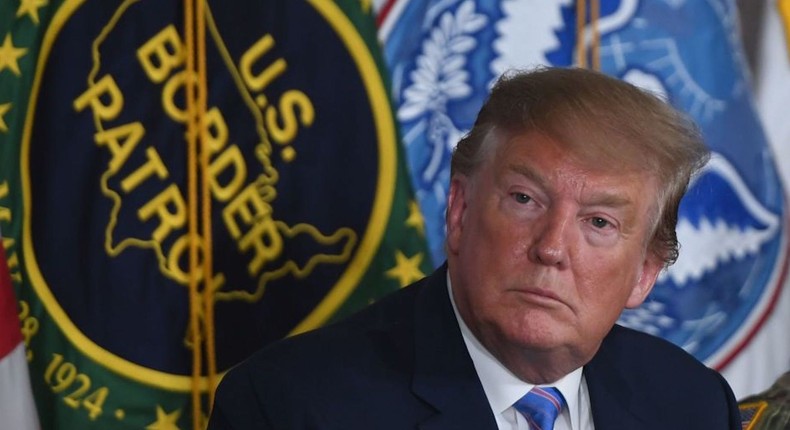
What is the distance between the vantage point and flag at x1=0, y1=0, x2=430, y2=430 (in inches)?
88.3

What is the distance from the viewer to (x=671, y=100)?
7.47 feet

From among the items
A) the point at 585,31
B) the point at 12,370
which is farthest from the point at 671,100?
the point at 12,370

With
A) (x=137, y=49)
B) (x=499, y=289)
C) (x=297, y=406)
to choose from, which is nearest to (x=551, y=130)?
(x=499, y=289)

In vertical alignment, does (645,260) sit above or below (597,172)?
below

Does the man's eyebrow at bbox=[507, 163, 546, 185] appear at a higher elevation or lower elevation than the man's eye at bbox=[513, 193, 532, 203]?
higher

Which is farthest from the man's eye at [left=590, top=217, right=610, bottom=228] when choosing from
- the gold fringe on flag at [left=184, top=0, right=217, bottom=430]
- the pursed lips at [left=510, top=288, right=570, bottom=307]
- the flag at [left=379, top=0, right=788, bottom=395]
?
the gold fringe on flag at [left=184, top=0, right=217, bottom=430]

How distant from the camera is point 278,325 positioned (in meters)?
2.31

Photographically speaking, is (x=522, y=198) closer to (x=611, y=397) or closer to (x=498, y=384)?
(x=498, y=384)

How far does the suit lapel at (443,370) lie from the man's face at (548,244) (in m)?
0.06

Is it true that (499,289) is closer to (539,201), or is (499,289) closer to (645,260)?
(539,201)

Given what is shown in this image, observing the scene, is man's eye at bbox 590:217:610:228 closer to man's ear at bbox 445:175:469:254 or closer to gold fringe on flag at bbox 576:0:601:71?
man's ear at bbox 445:175:469:254

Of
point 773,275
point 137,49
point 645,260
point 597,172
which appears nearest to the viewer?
point 597,172

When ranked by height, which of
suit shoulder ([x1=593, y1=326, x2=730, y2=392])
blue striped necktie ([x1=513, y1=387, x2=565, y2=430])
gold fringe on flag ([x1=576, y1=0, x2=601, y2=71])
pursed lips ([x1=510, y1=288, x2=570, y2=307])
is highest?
gold fringe on flag ([x1=576, y1=0, x2=601, y2=71])

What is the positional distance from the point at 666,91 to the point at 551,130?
732mm
